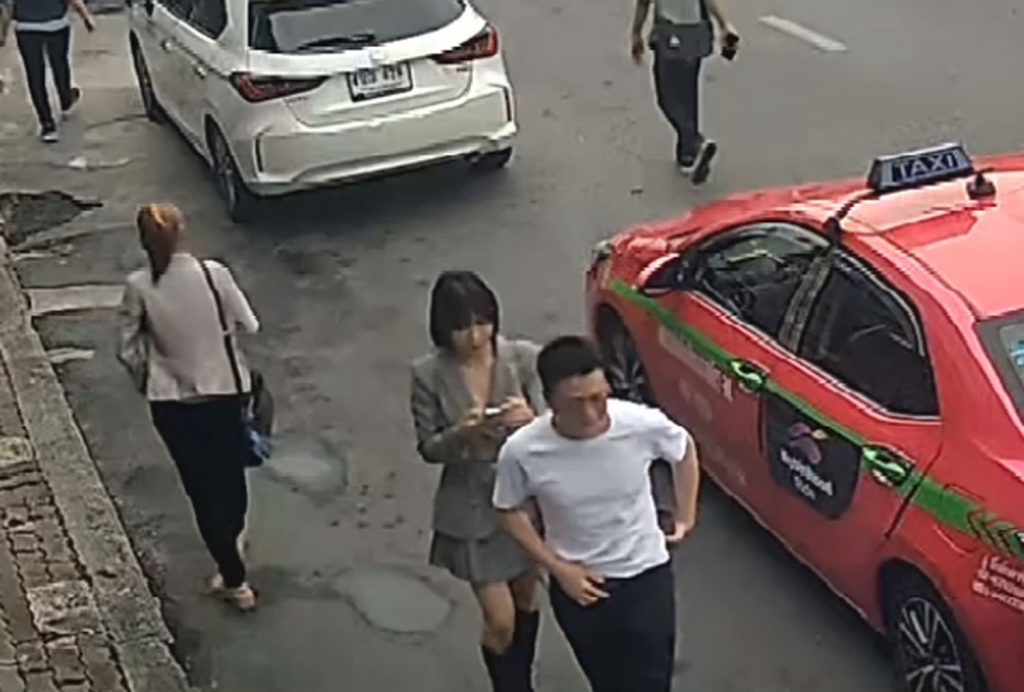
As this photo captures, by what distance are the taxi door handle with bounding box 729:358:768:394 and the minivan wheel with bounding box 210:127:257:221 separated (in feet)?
18.7

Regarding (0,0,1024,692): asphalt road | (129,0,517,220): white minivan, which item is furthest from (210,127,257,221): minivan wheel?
(0,0,1024,692): asphalt road

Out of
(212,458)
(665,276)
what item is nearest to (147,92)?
(665,276)

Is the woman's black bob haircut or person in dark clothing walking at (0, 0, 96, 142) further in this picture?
person in dark clothing walking at (0, 0, 96, 142)

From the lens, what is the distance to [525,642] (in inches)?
261

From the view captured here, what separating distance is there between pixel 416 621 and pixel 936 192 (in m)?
2.48

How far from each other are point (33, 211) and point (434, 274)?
3.28m

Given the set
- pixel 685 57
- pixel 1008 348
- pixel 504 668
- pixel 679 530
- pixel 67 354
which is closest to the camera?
pixel 679 530

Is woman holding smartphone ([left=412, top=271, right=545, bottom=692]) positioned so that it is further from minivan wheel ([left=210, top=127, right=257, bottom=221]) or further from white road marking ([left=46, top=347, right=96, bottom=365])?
minivan wheel ([left=210, top=127, right=257, bottom=221])

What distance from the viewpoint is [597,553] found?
19.0ft

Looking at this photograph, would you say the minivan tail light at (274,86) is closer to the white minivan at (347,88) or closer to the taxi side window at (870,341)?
the white minivan at (347,88)

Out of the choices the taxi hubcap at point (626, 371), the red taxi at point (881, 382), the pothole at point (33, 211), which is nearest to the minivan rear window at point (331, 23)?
the pothole at point (33, 211)

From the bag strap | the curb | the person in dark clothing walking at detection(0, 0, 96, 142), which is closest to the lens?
the bag strap

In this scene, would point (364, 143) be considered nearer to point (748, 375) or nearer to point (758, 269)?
point (758, 269)

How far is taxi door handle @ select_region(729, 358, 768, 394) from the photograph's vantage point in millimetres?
7480
